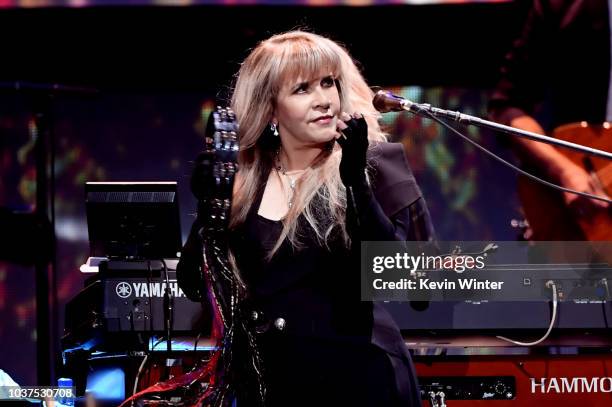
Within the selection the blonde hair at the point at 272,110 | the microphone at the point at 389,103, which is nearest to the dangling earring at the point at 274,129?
the blonde hair at the point at 272,110

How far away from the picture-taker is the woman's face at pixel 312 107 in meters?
2.63

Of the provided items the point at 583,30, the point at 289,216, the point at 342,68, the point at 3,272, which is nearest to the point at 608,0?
the point at 583,30

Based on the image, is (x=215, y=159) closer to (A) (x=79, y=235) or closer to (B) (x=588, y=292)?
(B) (x=588, y=292)

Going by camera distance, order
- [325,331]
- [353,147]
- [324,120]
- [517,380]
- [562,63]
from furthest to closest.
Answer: [562,63] → [517,380] → [324,120] → [325,331] → [353,147]

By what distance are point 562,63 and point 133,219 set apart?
6.44 feet

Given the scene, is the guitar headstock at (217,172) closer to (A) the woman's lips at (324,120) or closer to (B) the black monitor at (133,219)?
(A) the woman's lips at (324,120)

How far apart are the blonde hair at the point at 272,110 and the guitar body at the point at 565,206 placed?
1.05m

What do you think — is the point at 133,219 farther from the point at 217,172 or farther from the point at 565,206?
the point at 565,206

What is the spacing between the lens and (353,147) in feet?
7.59

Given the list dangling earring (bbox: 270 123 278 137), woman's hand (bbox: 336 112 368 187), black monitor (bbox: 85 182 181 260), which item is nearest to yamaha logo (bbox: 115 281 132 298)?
black monitor (bbox: 85 182 181 260)

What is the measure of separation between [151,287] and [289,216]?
0.81 meters

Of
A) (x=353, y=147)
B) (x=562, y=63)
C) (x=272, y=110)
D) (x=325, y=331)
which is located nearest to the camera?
(x=353, y=147)

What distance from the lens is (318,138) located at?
2631 millimetres

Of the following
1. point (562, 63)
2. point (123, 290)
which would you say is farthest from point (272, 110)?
point (562, 63)
